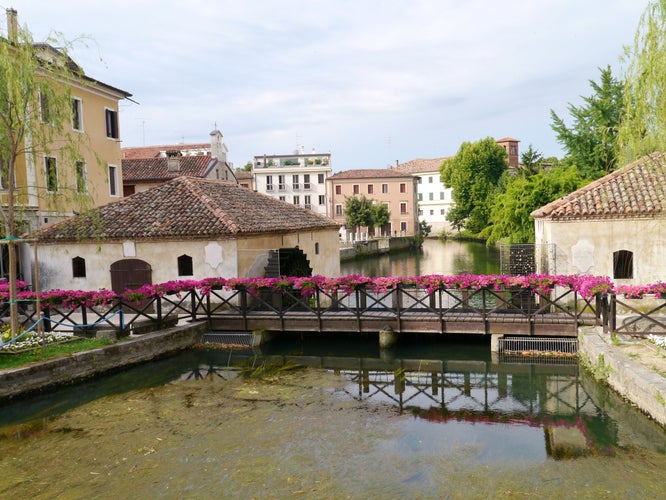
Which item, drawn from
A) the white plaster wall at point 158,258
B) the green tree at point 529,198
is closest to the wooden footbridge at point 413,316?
the white plaster wall at point 158,258

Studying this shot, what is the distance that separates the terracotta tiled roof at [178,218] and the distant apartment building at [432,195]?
239ft

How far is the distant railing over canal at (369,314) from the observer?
51.7ft

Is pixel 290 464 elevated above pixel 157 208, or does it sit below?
below

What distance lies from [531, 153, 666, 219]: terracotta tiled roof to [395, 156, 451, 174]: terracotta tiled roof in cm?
7513

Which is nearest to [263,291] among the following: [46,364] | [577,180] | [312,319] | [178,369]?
[312,319]

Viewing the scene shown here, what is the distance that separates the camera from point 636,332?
45.4 feet

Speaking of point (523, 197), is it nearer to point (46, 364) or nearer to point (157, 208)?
point (157, 208)

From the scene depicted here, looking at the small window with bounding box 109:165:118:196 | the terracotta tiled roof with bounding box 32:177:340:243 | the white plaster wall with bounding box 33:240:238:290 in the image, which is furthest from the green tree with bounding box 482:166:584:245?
the small window with bounding box 109:165:118:196

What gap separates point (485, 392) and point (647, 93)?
7537mm

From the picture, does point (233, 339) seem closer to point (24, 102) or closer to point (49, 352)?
point (49, 352)

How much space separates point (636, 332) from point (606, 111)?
23357 mm

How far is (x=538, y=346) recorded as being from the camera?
15.9m

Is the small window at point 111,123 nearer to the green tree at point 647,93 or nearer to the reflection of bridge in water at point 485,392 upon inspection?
the reflection of bridge in water at point 485,392

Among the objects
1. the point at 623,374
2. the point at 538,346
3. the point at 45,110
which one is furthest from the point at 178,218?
the point at 623,374
